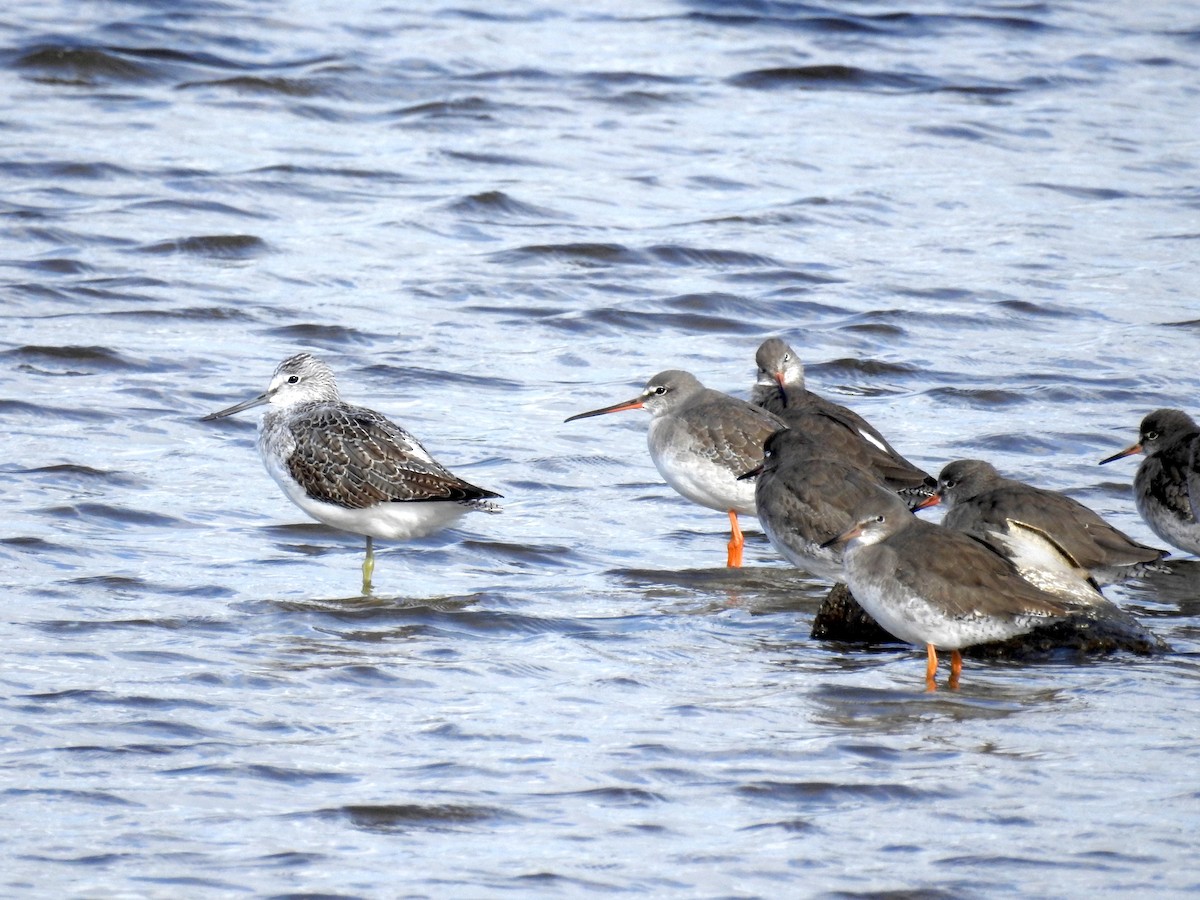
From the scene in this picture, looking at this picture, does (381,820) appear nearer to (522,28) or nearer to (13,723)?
(13,723)

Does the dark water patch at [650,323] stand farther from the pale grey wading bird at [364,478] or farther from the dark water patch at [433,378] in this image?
the pale grey wading bird at [364,478]

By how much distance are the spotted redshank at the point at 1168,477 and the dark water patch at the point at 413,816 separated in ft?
17.0

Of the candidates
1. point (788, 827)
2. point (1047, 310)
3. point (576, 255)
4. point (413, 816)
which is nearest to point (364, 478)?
point (413, 816)

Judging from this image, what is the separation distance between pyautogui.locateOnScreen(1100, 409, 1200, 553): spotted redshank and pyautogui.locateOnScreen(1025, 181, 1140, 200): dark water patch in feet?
25.4

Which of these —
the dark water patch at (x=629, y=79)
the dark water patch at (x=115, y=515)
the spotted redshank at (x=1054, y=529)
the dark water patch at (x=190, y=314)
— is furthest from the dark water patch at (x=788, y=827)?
the dark water patch at (x=629, y=79)

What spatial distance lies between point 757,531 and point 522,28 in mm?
13680

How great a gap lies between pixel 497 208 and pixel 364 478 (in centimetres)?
815

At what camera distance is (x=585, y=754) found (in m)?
6.96

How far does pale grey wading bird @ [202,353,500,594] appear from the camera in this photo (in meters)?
9.58

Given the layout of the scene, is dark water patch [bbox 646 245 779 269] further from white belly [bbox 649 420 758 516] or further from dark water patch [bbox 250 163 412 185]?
white belly [bbox 649 420 758 516]

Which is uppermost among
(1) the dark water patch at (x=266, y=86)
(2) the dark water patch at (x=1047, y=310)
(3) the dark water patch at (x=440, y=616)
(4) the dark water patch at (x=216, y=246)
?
(1) the dark water patch at (x=266, y=86)

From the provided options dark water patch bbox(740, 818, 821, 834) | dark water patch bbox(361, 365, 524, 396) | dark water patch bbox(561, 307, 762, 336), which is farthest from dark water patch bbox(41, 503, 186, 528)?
dark water patch bbox(561, 307, 762, 336)

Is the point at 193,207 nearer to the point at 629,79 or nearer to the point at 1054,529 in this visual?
the point at 629,79

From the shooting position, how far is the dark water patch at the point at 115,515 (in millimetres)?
10148
